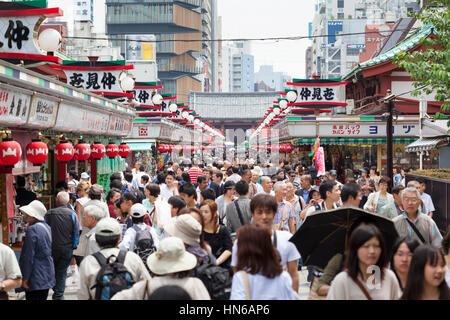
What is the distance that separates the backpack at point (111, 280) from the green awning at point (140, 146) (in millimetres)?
23779

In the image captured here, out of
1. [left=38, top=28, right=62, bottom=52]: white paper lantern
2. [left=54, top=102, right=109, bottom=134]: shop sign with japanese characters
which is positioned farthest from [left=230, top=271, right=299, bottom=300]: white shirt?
[left=54, top=102, right=109, bottom=134]: shop sign with japanese characters

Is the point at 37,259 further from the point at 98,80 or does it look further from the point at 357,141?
the point at 357,141

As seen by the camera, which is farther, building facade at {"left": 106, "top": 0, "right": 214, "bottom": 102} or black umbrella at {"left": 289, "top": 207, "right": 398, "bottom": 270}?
building facade at {"left": 106, "top": 0, "right": 214, "bottom": 102}

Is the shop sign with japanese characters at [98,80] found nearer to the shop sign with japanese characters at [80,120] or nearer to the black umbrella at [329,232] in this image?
the shop sign with japanese characters at [80,120]

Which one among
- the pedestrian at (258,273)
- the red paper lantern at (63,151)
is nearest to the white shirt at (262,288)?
the pedestrian at (258,273)

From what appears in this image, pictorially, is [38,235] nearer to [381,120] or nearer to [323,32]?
[381,120]

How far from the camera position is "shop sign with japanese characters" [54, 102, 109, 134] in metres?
13.4

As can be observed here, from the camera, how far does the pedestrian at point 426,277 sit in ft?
13.5

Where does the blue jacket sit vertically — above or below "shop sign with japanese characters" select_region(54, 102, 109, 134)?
below

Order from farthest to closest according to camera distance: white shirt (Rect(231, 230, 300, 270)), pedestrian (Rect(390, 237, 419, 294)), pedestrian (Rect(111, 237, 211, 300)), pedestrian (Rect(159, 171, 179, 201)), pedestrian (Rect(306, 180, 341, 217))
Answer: pedestrian (Rect(159, 171, 179, 201)), pedestrian (Rect(306, 180, 341, 217)), white shirt (Rect(231, 230, 300, 270)), pedestrian (Rect(390, 237, 419, 294)), pedestrian (Rect(111, 237, 211, 300))

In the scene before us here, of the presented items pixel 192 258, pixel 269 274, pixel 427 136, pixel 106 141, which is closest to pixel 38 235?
pixel 192 258

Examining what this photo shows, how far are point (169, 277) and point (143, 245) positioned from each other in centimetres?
237

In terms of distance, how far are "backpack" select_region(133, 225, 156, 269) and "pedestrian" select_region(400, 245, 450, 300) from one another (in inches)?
132

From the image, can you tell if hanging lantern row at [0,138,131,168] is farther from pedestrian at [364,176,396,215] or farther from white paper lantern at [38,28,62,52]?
pedestrian at [364,176,396,215]
